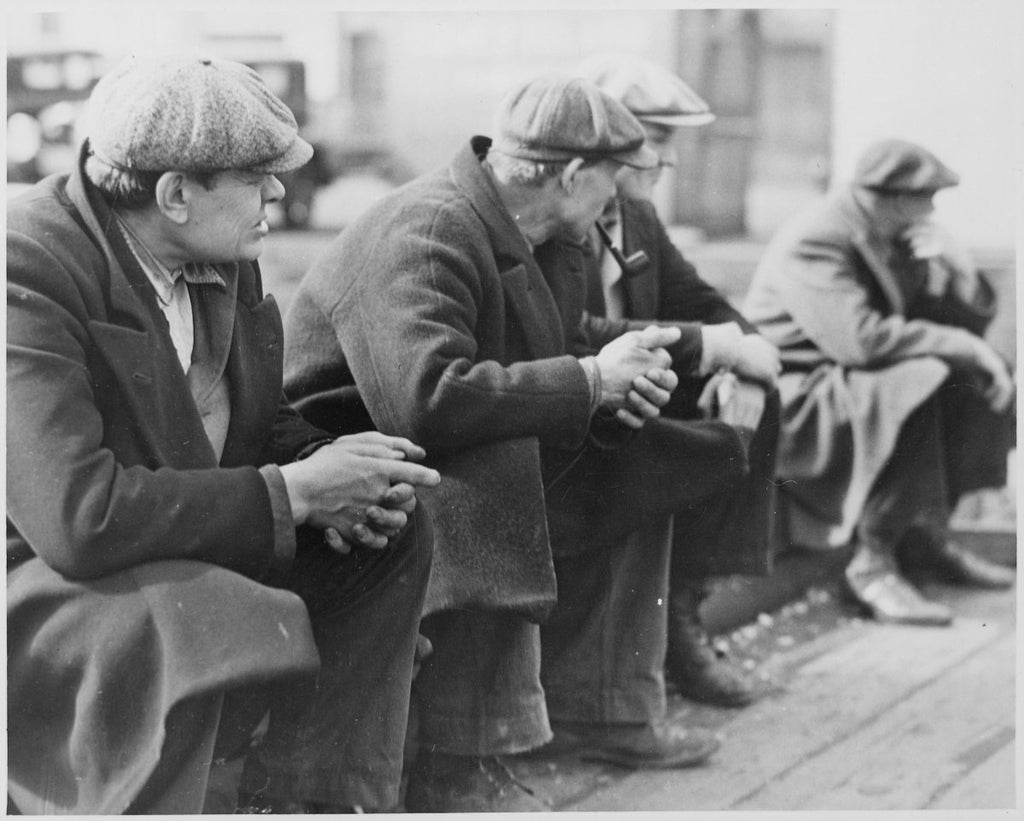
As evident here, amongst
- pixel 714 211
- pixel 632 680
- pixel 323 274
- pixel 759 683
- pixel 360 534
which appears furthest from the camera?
pixel 714 211

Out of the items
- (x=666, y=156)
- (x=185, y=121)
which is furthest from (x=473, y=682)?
(x=666, y=156)

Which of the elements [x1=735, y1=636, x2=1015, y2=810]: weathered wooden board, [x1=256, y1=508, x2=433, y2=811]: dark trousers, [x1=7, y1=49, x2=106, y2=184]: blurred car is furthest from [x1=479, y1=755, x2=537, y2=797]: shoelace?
[x1=7, y1=49, x2=106, y2=184]: blurred car

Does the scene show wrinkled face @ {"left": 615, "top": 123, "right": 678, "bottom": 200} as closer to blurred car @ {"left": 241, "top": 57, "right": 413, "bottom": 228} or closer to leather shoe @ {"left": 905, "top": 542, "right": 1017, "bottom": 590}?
blurred car @ {"left": 241, "top": 57, "right": 413, "bottom": 228}

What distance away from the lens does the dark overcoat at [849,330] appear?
4.70 metres

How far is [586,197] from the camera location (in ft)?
12.1

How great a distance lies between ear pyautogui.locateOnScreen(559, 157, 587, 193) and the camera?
3.62 meters

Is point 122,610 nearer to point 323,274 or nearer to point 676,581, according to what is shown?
point 323,274

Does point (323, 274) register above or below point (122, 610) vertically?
above

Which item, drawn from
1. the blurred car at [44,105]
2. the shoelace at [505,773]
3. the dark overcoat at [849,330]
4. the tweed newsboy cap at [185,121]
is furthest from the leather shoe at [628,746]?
the blurred car at [44,105]

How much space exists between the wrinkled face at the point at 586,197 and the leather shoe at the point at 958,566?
83.1 inches

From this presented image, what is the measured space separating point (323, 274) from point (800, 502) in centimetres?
191

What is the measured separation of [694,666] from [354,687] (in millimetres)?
1320

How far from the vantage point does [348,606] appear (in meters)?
3.26

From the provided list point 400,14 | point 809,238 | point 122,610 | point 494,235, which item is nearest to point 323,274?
point 494,235
